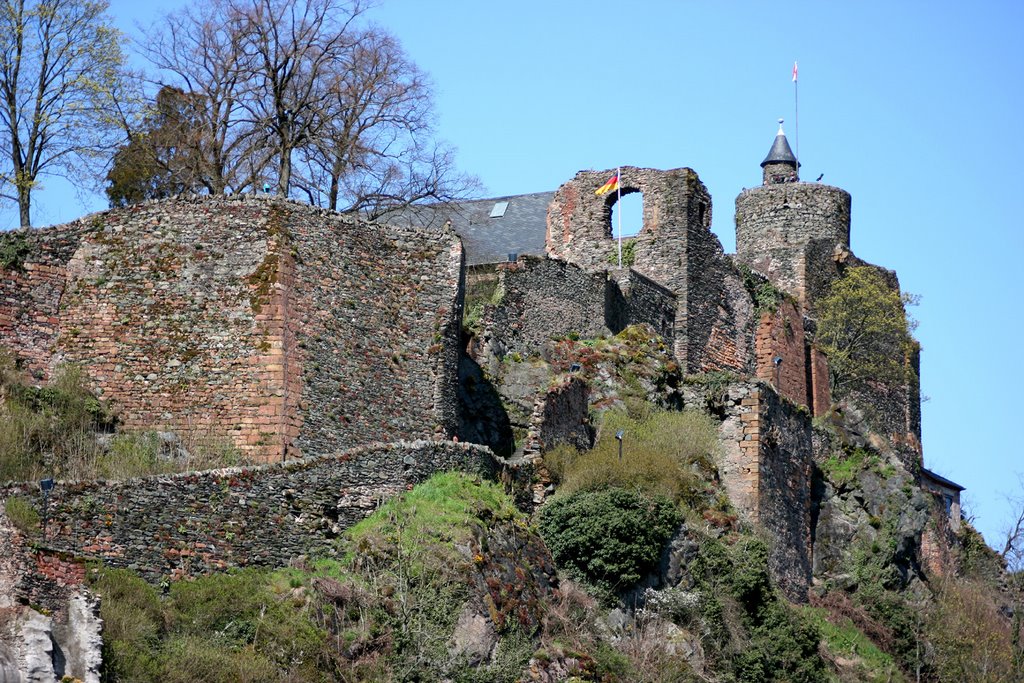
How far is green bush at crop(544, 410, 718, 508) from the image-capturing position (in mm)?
35844

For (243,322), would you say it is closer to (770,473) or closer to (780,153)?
(770,473)

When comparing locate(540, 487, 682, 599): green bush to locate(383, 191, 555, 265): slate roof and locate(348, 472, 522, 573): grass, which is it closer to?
locate(348, 472, 522, 573): grass

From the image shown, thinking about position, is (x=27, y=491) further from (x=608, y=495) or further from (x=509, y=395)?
(x=509, y=395)

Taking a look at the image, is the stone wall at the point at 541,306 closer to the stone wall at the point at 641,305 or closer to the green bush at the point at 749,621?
the stone wall at the point at 641,305

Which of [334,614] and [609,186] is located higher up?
[609,186]

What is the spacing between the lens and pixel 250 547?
30469 millimetres

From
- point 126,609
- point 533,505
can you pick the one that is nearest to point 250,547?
point 126,609

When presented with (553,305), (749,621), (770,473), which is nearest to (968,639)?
(770,473)

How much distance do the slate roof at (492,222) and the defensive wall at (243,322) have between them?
10.4m

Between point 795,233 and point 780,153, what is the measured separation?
8.52 meters

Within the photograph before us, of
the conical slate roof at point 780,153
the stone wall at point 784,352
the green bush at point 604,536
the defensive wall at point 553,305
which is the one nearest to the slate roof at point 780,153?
the conical slate roof at point 780,153

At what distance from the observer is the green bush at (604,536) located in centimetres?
3428

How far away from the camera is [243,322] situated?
116ft

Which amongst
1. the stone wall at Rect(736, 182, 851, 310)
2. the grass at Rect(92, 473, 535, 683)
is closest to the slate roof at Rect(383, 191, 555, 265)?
the stone wall at Rect(736, 182, 851, 310)
